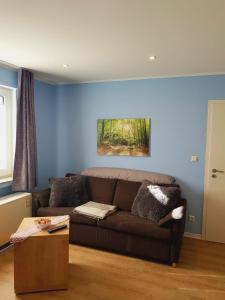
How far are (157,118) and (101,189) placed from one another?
1402 mm

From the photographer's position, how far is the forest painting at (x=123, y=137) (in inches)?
142

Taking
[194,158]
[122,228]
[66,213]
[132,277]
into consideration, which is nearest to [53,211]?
[66,213]

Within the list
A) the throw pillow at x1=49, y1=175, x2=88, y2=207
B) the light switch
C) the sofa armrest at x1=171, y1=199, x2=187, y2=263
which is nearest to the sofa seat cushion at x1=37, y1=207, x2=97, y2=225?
the throw pillow at x1=49, y1=175, x2=88, y2=207

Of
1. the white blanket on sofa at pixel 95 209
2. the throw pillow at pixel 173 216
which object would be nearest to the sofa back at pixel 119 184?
the white blanket on sofa at pixel 95 209

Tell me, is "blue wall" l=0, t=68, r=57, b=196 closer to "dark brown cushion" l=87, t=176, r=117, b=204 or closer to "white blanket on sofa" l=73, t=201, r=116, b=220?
"dark brown cushion" l=87, t=176, r=117, b=204

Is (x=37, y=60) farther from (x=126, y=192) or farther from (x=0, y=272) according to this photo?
(x=0, y=272)

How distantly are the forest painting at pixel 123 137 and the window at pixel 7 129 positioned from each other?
4.46 ft

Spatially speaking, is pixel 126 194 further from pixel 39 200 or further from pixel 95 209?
pixel 39 200

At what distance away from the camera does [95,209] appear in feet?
10.1

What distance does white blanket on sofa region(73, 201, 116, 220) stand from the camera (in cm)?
294

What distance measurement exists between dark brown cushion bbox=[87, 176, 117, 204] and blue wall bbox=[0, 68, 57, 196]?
37.4 inches

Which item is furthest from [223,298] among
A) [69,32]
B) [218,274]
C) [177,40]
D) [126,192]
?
[69,32]

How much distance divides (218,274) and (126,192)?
1475mm

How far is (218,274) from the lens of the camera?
8.16 feet
